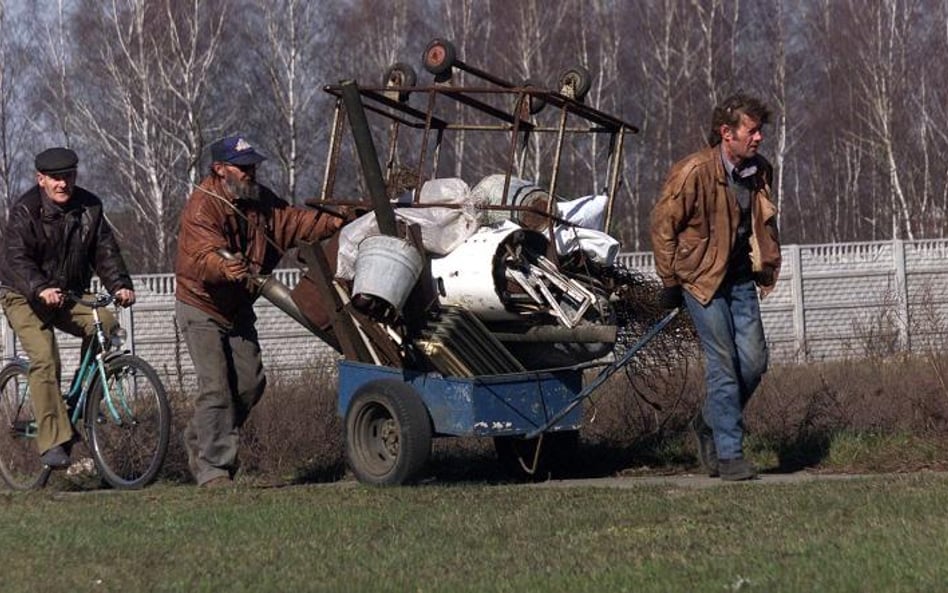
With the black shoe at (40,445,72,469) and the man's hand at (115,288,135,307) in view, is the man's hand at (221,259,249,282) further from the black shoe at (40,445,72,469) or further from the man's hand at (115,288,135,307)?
the black shoe at (40,445,72,469)

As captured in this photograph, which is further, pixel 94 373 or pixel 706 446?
pixel 94 373

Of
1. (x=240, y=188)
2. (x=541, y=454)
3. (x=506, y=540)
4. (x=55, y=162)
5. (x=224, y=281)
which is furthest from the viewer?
(x=541, y=454)

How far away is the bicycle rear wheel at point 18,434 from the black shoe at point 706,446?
13.0 ft

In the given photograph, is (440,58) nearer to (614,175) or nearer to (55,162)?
(614,175)

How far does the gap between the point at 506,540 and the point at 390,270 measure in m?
2.44

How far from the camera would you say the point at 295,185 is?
131 ft

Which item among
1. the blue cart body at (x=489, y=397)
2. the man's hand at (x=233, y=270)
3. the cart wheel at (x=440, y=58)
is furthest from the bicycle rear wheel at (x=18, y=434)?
the cart wheel at (x=440, y=58)

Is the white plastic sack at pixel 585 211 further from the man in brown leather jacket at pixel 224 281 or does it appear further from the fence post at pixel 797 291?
the fence post at pixel 797 291

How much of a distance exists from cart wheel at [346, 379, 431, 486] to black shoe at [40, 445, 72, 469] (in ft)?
6.33

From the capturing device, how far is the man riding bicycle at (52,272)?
33.7 ft

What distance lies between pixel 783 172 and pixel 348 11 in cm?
1186

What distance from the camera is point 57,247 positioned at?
10.4 metres

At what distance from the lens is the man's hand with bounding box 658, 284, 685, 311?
915 centimetres

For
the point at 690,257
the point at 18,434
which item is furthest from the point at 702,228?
the point at 18,434
